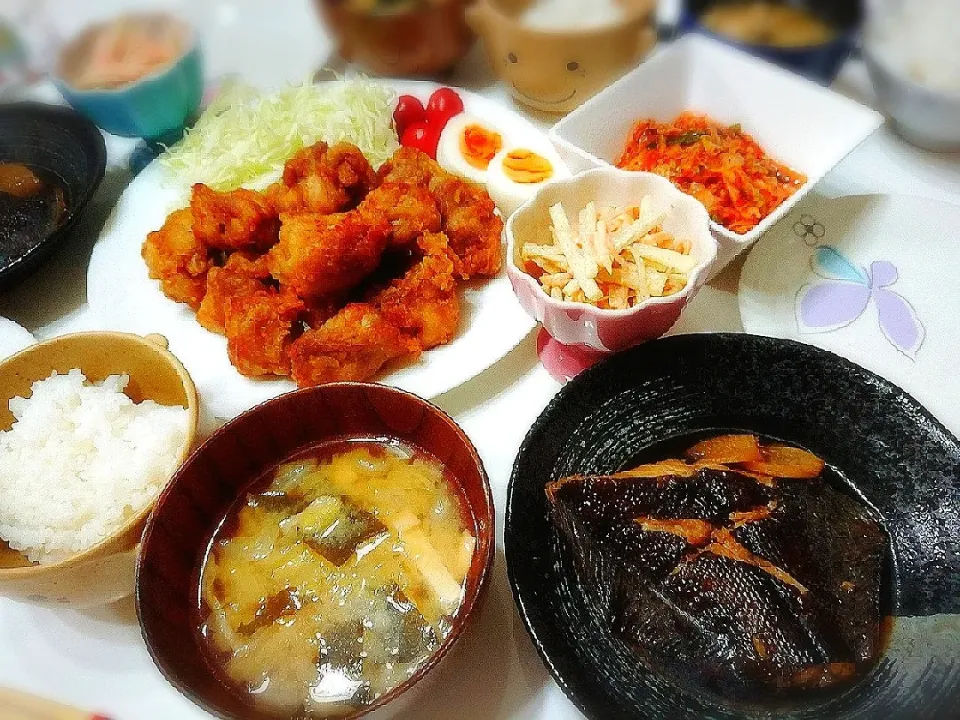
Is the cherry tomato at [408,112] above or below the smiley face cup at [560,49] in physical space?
below

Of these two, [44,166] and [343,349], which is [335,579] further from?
[44,166]

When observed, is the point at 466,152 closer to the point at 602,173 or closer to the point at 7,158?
the point at 602,173

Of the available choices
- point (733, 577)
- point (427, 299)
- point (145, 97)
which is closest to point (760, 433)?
point (733, 577)

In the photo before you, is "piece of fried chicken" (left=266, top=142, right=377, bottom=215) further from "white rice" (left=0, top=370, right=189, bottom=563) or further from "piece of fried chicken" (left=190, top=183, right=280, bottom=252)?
"white rice" (left=0, top=370, right=189, bottom=563)

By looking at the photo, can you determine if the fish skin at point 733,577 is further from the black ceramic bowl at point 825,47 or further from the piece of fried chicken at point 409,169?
the black ceramic bowl at point 825,47

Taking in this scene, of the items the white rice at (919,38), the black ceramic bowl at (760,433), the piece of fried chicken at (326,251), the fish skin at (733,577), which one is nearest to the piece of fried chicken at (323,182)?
the piece of fried chicken at (326,251)

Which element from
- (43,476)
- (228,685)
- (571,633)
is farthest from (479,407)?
(43,476)

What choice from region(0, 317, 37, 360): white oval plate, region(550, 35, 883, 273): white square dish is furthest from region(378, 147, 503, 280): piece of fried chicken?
region(0, 317, 37, 360): white oval plate
